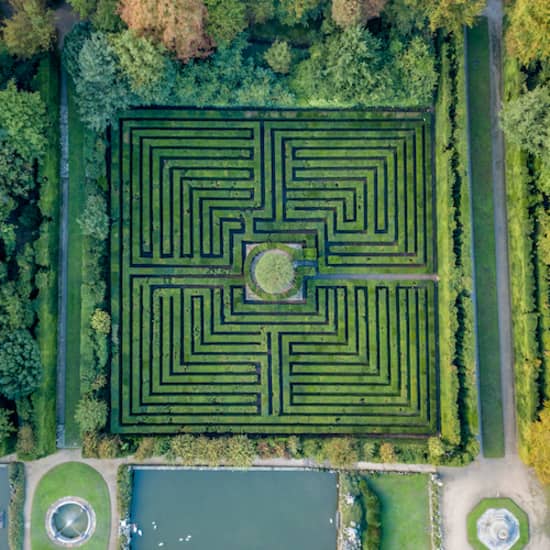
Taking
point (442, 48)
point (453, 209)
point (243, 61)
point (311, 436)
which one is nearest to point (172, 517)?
point (311, 436)

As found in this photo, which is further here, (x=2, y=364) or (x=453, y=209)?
(x=453, y=209)

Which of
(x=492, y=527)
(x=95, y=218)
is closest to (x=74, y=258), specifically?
(x=95, y=218)

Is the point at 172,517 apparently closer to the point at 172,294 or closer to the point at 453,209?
the point at 172,294

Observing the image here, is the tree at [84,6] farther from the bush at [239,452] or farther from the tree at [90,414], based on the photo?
the bush at [239,452]

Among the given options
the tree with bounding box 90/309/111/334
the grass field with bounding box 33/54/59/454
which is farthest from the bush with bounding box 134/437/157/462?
the tree with bounding box 90/309/111/334

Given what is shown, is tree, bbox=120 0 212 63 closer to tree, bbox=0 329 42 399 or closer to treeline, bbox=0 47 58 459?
treeline, bbox=0 47 58 459

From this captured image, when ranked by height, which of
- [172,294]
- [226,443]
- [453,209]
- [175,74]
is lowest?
[226,443]

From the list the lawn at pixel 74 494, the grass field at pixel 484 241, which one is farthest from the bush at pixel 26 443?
the grass field at pixel 484 241
